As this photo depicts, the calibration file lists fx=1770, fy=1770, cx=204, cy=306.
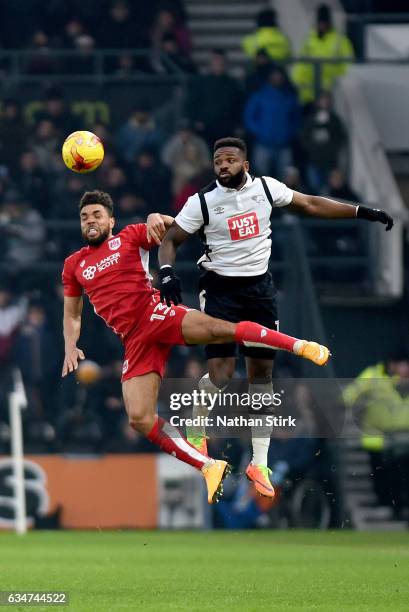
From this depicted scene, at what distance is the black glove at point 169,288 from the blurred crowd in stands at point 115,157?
6.92m

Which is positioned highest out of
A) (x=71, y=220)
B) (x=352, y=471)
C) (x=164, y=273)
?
(x=71, y=220)

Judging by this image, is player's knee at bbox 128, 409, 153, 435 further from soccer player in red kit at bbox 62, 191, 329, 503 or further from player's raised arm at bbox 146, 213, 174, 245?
player's raised arm at bbox 146, 213, 174, 245

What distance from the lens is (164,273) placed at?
12273mm

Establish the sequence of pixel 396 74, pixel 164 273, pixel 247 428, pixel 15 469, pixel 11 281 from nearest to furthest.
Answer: pixel 164 273 < pixel 247 428 < pixel 15 469 < pixel 11 281 < pixel 396 74

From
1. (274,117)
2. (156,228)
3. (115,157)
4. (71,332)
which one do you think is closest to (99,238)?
(156,228)

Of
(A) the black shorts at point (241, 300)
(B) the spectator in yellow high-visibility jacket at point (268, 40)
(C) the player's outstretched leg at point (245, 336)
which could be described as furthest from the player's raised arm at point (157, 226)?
(B) the spectator in yellow high-visibility jacket at point (268, 40)

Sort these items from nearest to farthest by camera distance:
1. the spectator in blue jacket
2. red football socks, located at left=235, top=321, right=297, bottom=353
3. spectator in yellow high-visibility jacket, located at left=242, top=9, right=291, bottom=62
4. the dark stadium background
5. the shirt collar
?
red football socks, located at left=235, top=321, right=297, bottom=353 < the shirt collar < the dark stadium background < the spectator in blue jacket < spectator in yellow high-visibility jacket, located at left=242, top=9, right=291, bottom=62

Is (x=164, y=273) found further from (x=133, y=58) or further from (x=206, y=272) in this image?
(x=133, y=58)

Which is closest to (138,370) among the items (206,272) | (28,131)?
(206,272)

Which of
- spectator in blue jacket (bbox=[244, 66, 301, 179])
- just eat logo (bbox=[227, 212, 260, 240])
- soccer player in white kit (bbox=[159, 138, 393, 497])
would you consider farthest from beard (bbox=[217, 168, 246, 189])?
spectator in blue jacket (bbox=[244, 66, 301, 179])

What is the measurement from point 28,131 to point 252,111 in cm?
Result: 279

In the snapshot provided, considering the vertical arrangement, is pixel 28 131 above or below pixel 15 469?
above

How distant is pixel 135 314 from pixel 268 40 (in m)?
11.0

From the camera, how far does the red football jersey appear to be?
12.9m
